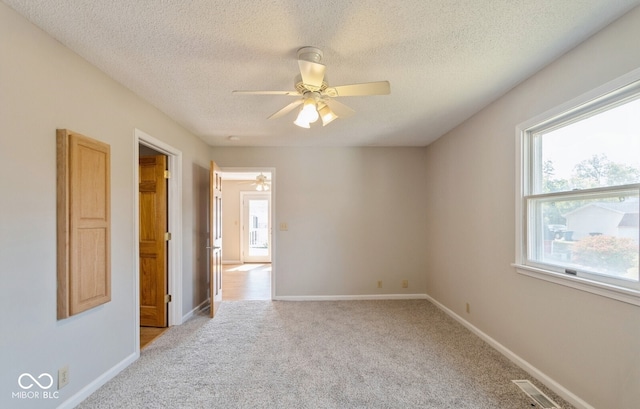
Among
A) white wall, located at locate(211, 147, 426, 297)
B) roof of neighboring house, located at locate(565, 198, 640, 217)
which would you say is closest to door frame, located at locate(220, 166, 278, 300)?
white wall, located at locate(211, 147, 426, 297)

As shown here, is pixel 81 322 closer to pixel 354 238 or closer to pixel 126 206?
pixel 126 206

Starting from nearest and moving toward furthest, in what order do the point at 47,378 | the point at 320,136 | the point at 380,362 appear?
1. the point at 47,378
2. the point at 380,362
3. the point at 320,136

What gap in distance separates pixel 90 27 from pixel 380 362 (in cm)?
322

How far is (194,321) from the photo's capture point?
3.57 m

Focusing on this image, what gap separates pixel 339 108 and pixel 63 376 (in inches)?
104

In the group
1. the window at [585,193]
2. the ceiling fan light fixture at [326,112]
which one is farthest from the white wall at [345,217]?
the ceiling fan light fixture at [326,112]

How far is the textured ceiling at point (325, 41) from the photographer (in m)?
1.54

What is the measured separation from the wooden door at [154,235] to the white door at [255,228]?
456 cm

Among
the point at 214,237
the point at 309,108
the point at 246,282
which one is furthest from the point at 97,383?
the point at 246,282

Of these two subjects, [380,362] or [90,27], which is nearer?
[90,27]

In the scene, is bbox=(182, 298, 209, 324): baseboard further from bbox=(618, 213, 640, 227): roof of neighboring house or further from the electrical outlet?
bbox=(618, 213, 640, 227): roof of neighboring house

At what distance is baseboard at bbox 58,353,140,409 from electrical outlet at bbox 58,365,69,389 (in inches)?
4.9

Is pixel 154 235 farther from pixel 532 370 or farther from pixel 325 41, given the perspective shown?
pixel 532 370

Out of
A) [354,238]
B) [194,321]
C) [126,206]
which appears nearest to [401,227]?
[354,238]
